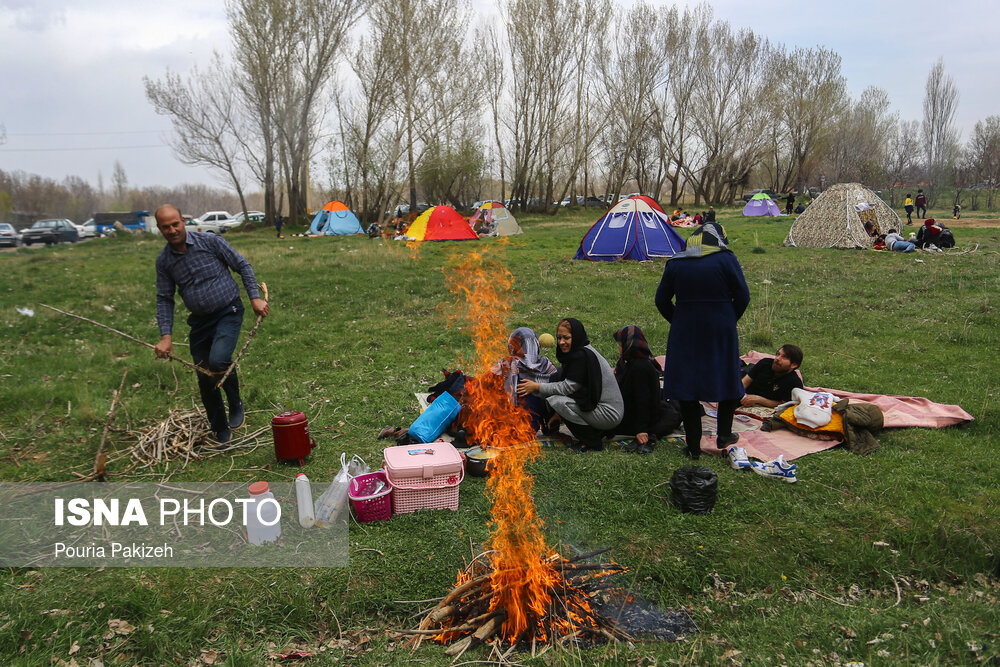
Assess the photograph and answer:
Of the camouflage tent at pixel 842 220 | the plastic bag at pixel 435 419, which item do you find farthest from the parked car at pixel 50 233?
the camouflage tent at pixel 842 220

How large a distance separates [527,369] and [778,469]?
2406 mm

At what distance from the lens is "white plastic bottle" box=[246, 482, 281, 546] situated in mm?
3799

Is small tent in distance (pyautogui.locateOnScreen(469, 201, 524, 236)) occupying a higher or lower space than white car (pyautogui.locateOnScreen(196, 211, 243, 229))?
lower

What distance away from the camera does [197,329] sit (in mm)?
5031

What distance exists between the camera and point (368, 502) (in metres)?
4.09

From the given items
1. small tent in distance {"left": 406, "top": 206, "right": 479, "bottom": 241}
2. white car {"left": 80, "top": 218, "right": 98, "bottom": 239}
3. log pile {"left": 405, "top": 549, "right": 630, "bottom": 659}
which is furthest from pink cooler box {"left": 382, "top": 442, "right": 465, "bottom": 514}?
white car {"left": 80, "top": 218, "right": 98, "bottom": 239}

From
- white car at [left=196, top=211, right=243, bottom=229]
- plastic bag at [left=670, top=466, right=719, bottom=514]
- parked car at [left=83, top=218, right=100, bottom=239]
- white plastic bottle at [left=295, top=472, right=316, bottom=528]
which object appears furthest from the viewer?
white car at [left=196, top=211, right=243, bottom=229]

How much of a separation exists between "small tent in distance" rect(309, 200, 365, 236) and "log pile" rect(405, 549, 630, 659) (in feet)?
87.5

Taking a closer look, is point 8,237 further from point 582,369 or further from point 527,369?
point 582,369

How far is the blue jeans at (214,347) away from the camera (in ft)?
16.1

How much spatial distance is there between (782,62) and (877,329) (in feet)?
145

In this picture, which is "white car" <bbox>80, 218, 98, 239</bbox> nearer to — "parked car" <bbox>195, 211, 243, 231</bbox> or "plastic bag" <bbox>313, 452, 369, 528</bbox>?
"parked car" <bbox>195, 211, 243, 231</bbox>

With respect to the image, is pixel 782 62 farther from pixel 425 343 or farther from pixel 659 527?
pixel 659 527

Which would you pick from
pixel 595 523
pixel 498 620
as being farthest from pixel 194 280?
pixel 595 523
